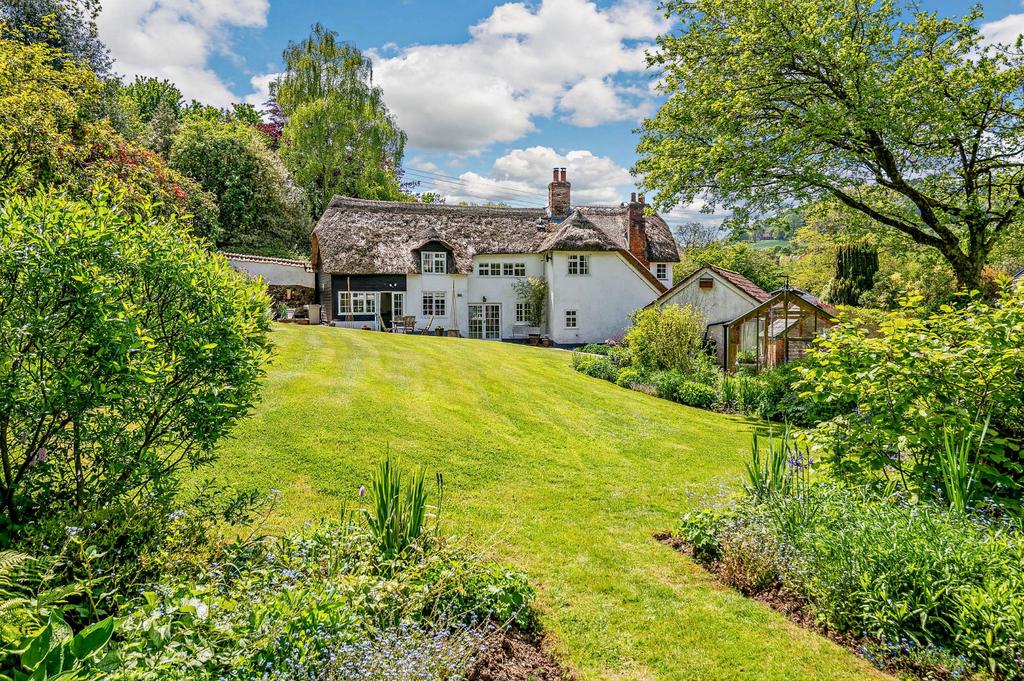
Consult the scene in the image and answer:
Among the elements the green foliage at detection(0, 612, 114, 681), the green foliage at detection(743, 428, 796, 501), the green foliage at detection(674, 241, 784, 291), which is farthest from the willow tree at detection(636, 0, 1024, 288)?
the green foliage at detection(674, 241, 784, 291)

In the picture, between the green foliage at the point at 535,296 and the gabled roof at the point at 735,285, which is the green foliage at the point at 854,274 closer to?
the gabled roof at the point at 735,285

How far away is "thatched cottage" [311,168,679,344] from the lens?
96.4 feet

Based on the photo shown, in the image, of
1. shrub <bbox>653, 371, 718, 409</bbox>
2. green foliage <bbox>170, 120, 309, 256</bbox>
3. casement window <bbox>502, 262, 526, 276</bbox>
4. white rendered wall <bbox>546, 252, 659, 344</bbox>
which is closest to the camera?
shrub <bbox>653, 371, 718, 409</bbox>

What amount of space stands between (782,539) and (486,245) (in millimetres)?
28249

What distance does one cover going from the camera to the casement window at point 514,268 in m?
32.0

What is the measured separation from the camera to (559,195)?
34.5 metres

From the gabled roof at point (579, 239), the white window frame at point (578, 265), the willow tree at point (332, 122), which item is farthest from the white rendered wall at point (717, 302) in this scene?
the willow tree at point (332, 122)

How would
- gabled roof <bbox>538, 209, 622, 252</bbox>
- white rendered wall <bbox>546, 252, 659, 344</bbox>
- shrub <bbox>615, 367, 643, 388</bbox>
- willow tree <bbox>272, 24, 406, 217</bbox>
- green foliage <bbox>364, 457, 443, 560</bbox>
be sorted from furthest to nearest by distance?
willow tree <bbox>272, 24, 406, 217</bbox> < white rendered wall <bbox>546, 252, 659, 344</bbox> < gabled roof <bbox>538, 209, 622, 252</bbox> < shrub <bbox>615, 367, 643, 388</bbox> < green foliage <bbox>364, 457, 443, 560</bbox>

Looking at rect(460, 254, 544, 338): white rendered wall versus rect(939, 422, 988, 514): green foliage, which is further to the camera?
rect(460, 254, 544, 338): white rendered wall

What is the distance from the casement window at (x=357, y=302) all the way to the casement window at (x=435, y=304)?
8.92 ft

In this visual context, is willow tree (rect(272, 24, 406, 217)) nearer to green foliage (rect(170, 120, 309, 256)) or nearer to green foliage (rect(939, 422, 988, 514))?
green foliage (rect(170, 120, 309, 256))

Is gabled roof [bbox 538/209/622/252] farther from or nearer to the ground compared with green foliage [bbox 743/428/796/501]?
farther from the ground

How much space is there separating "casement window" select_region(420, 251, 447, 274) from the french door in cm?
280

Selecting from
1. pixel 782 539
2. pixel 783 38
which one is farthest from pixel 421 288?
pixel 782 539
